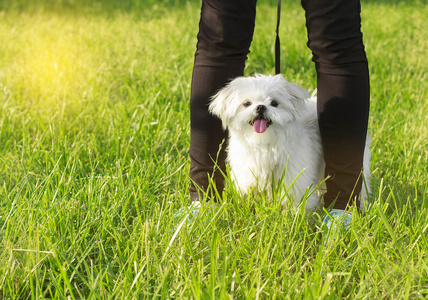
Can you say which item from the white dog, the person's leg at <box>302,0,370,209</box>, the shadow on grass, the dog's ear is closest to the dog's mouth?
the white dog

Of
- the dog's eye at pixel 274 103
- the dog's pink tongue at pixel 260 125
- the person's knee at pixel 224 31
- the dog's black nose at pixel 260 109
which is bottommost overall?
the dog's pink tongue at pixel 260 125

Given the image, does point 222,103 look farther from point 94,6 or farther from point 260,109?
point 94,6

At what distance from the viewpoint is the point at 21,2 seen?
7703 mm

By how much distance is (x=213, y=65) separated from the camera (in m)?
1.97

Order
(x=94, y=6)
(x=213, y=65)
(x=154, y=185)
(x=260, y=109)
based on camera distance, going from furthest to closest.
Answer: (x=94, y=6)
(x=154, y=185)
(x=213, y=65)
(x=260, y=109)

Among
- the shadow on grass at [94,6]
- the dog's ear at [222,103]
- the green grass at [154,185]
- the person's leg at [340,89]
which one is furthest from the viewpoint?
the shadow on grass at [94,6]

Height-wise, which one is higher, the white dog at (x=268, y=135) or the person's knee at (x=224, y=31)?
the person's knee at (x=224, y=31)

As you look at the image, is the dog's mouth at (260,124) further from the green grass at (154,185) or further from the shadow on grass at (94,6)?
the shadow on grass at (94,6)

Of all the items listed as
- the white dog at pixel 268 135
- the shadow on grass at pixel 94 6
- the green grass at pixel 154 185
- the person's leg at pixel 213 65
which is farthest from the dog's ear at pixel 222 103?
the shadow on grass at pixel 94 6

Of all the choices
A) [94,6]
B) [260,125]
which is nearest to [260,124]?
[260,125]

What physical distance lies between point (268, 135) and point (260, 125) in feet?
0.24

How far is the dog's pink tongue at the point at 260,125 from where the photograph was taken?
5.99 feet

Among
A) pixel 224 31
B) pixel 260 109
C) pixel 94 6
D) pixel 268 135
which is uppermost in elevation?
pixel 94 6

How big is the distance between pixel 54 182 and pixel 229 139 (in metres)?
0.85
